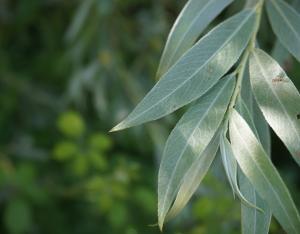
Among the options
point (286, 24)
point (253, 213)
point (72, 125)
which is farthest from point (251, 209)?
point (72, 125)

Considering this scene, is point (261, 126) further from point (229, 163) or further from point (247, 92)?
point (229, 163)

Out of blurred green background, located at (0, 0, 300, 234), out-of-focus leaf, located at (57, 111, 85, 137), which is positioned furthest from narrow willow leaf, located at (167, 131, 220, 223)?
out-of-focus leaf, located at (57, 111, 85, 137)

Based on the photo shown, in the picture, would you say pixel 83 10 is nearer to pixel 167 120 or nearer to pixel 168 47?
pixel 167 120

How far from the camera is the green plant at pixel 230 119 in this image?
71 centimetres

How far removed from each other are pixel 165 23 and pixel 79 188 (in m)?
0.55

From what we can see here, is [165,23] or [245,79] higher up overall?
[245,79]

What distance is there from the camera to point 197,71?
2.56 feet

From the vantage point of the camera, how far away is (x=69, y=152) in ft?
6.28

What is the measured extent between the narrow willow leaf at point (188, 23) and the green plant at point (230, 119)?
0.06 meters

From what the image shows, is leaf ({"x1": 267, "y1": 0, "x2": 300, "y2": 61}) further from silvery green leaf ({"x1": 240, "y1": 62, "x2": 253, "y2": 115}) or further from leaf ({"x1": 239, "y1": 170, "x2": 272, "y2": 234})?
leaf ({"x1": 239, "y1": 170, "x2": 272, "y2": 234})

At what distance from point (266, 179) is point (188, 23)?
0.27 m

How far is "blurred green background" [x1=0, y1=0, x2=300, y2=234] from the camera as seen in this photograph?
1865mm

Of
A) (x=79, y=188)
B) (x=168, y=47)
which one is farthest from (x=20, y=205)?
(x=168, y=47)

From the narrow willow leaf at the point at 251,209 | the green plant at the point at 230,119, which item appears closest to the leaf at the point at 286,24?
the green plant at the point at 230,119
